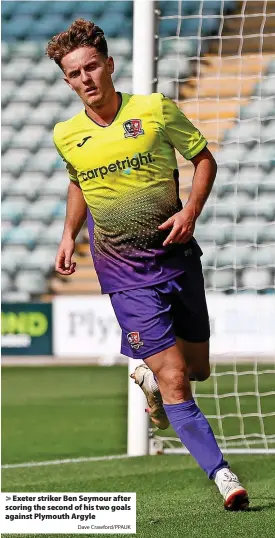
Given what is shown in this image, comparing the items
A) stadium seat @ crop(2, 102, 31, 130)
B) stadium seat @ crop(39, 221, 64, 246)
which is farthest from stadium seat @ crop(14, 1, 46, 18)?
stadium seat @ crop(39, 221, 64, 246)

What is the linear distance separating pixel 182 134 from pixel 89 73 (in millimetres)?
398

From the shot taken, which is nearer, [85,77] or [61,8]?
[85,77]

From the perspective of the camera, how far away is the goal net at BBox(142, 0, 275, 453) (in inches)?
352

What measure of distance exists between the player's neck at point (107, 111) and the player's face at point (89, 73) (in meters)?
0.05

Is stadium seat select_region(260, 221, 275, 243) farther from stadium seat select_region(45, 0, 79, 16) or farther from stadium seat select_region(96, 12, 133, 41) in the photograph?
stadium seat select_region(45, 0, 79, 16)

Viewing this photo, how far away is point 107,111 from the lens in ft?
13.4

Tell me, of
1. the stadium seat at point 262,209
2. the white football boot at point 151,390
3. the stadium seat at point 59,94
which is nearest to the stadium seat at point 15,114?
the stadium seat at point 59,94

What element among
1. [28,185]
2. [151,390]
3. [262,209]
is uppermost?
[151,390]

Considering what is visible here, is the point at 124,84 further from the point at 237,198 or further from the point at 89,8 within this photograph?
the point at 237,198

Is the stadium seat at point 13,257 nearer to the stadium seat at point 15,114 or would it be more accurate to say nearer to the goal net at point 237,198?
the stadium seat at point 15,114

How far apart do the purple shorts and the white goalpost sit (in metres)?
1.69

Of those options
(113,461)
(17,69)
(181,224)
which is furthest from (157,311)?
(17,69)

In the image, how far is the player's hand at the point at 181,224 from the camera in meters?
3.88

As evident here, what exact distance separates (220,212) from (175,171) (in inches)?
332
